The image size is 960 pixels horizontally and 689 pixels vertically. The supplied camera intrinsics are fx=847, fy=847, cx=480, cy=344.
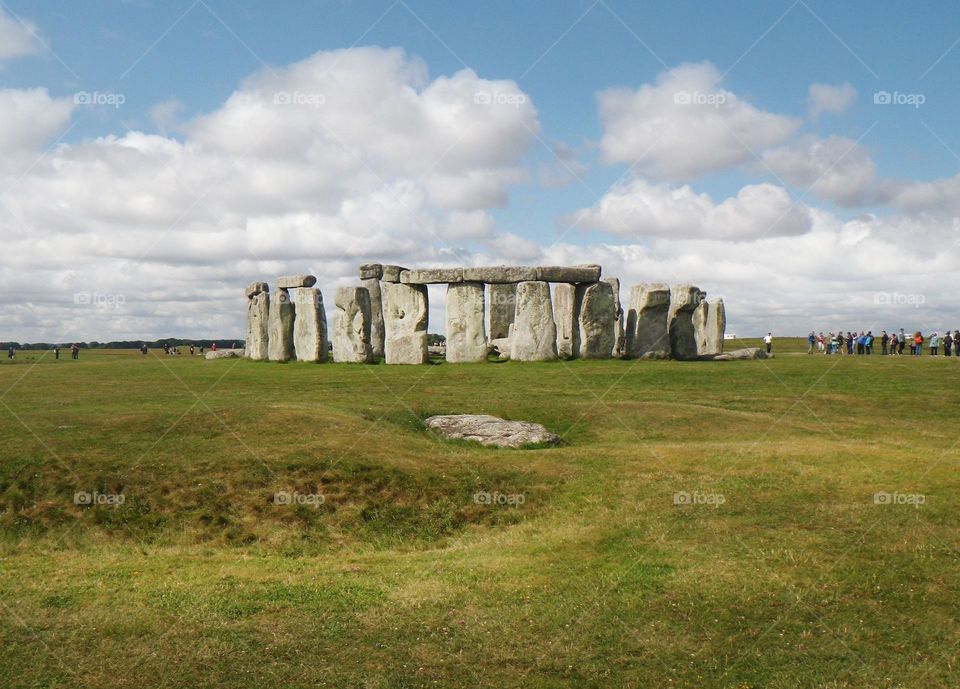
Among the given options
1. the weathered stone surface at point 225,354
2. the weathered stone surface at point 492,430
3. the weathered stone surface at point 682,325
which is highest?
the weathered stone surface at point 682,325

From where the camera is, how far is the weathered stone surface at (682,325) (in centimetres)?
3950

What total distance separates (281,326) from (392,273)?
22.8 feet

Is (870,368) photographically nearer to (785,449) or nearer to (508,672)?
(785,449)

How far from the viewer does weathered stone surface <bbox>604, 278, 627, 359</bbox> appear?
128 feet

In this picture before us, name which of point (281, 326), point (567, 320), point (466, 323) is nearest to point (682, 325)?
point (567, 320)

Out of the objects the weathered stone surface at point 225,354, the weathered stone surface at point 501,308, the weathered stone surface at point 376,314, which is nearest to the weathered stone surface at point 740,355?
the weathered stone surface at point 501,308

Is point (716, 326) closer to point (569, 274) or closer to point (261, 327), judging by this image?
point (569, 274)

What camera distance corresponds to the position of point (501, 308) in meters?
40.0

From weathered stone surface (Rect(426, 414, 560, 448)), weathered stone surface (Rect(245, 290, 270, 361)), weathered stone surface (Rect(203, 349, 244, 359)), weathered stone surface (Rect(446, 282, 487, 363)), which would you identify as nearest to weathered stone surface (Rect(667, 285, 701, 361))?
weathered stone surface (Rect(446, 282, 487, 363))

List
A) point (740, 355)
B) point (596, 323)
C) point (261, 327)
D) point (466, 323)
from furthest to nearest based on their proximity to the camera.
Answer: point (261, 327), point (740, 355), point (596, 323), point (466, 323)

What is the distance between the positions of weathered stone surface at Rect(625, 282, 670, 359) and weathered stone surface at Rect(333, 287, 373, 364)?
12.2 meters

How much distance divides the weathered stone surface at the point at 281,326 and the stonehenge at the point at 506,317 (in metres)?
0.16

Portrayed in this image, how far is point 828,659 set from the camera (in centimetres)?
998

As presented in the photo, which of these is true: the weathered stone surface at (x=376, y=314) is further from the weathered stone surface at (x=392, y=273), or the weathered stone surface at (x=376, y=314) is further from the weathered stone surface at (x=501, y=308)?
the weathered stone surface at (x=501, y=308)
